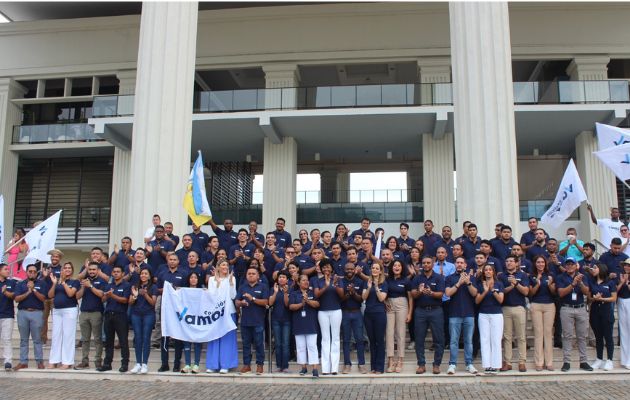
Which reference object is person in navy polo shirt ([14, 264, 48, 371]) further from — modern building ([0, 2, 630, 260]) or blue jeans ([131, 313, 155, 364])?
modern building ([0, 2, 630, 260])

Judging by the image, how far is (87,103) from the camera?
23.4 meters

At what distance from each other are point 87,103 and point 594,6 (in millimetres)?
20250

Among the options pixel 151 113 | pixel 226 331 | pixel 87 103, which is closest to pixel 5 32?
pixel 87 103

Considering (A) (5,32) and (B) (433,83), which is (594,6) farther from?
(A) (5,32)

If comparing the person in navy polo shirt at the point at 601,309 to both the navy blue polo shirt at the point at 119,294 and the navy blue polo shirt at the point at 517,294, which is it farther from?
the navy blue polo shirt at the point at 119,294

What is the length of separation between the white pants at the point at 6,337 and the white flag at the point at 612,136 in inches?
489

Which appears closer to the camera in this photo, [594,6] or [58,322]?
[58,322]

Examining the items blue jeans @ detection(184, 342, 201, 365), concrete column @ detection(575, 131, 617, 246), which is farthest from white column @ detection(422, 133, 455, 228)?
blue jeans @ detection(184, 342, 201, 365)

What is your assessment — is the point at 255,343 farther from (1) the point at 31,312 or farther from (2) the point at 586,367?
(2) the point at 586,367

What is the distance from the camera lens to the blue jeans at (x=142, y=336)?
9164 mm

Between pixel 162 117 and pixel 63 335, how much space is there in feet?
18.1

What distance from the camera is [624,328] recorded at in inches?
354

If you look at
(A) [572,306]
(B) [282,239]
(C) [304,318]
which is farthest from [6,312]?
(A) [572,306]

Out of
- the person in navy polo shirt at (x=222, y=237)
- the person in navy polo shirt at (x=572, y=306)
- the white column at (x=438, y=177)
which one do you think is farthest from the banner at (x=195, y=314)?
the white column at (x=438, y=177)
